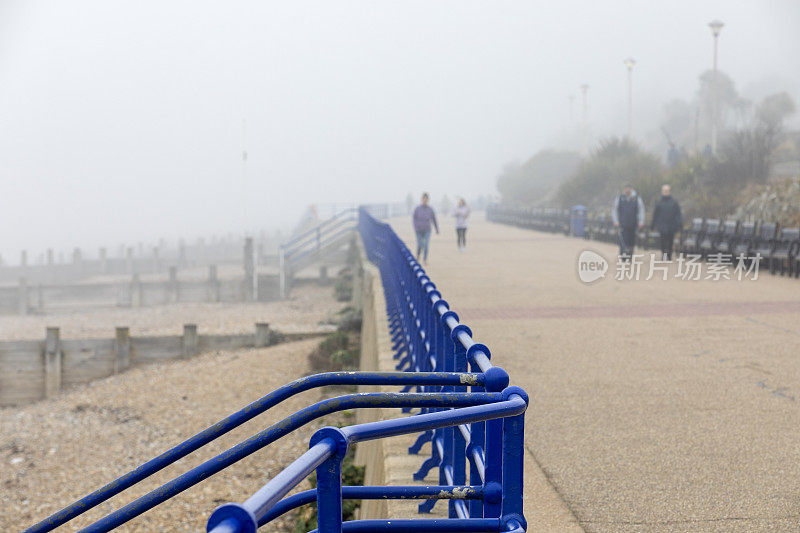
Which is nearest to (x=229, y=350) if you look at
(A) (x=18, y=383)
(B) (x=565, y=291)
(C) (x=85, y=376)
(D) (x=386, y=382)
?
(C) (x=85, y=376)

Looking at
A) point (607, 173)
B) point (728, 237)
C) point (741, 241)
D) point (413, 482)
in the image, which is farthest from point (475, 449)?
point (607, 173)

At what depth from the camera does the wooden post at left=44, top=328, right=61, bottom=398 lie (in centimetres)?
2017

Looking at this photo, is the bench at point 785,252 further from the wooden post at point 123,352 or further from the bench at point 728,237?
the wooden post at point 123,352

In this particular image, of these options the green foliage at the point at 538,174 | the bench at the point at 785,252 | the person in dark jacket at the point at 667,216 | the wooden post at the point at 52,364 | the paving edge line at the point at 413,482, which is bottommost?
the wooden post at the point at 52,364

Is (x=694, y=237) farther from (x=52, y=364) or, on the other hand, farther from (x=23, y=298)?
(x=23, y=298)

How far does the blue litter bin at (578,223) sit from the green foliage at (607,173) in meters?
7.35

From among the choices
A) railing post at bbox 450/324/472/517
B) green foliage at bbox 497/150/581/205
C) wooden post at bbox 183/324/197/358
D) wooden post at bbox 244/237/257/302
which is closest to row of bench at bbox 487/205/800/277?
wooden post at bbox 183/324/197/358

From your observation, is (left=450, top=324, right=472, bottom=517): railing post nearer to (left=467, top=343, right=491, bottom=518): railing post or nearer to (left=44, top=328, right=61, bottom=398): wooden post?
(left=467, top=343, right=491, bottom=518): railing post

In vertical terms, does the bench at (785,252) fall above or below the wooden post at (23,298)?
above

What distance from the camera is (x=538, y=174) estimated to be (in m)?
72.8

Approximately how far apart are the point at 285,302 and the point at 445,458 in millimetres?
30321

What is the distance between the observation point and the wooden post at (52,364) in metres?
20.2

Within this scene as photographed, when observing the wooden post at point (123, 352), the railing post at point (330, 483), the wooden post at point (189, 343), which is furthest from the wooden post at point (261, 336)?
the railing post at point (330, 483)

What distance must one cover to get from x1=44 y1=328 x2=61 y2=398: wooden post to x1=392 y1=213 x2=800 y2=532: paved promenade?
11.8 metres
